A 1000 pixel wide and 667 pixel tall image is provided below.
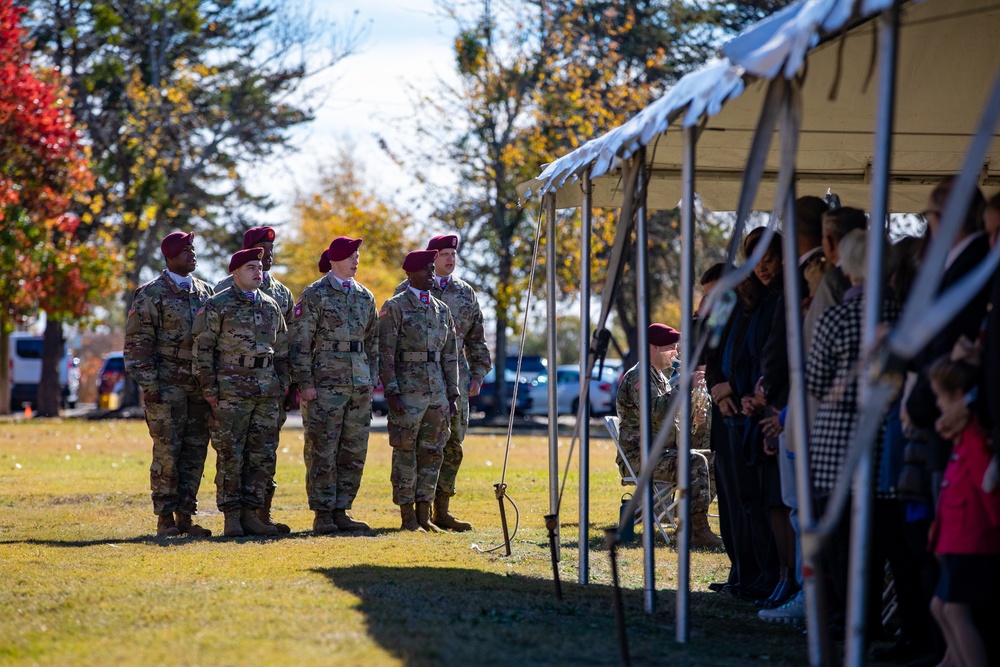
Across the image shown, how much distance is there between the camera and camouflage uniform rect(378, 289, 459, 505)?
34.0ft

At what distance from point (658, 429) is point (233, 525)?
3273 mm

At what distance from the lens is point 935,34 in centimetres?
748

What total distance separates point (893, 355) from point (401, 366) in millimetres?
6557

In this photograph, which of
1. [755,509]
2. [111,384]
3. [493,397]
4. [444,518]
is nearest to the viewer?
[755,509]

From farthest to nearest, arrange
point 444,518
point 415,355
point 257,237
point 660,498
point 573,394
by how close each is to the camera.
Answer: point 573,394, point 444,518, point 415,355, point 257,237, point 660,498

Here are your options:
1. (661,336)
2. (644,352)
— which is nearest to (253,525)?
(661,336)

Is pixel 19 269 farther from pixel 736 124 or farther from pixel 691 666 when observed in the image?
pixel 691 666

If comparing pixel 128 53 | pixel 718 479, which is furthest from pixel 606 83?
pixel 718 479

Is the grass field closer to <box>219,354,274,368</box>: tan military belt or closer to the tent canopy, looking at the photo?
<box>219,354,274,368</box>: tan military belt

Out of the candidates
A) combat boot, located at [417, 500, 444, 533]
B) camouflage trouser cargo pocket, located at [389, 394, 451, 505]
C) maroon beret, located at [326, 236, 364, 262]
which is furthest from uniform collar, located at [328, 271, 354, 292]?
combat boot, located at [417, 500, 444, 533]

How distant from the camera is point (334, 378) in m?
10.1

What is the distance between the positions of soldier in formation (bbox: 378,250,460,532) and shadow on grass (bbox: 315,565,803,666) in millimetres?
2490

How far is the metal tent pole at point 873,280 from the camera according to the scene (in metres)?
4.41

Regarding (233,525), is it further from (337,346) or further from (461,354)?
(461,354)
